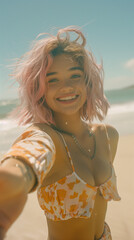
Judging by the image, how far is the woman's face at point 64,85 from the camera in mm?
1646

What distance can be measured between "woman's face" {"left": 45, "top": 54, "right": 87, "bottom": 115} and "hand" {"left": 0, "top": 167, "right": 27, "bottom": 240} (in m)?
0.92

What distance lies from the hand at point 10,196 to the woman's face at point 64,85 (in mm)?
921

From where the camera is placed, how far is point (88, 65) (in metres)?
1.79

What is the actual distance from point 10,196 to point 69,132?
1050 mm

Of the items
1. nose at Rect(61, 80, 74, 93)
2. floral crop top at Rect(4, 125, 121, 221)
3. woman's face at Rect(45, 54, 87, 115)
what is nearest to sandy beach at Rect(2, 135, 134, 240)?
floral crop top at Rect(4, 125, 121, 221)

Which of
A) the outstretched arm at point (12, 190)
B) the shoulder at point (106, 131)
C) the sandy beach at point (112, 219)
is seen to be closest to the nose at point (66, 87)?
the shoulder at point (106, 131)

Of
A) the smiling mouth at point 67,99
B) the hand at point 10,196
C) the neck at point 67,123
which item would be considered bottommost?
the neck at point 67,123

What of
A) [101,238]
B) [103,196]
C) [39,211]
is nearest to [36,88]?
[103,196]

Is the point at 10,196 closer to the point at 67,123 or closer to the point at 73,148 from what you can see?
the point at 73,148

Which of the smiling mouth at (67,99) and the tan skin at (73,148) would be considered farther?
the smiling mouth at (67,99)

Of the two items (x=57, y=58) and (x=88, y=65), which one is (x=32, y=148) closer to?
(x=57, y=58)

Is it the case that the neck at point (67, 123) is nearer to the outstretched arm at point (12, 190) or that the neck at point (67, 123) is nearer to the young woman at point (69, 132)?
the young woman at point (69, 132)

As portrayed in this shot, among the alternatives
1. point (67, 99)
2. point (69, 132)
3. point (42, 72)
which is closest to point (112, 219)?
point (69, 132)

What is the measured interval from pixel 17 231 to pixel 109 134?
1888 millimetres
